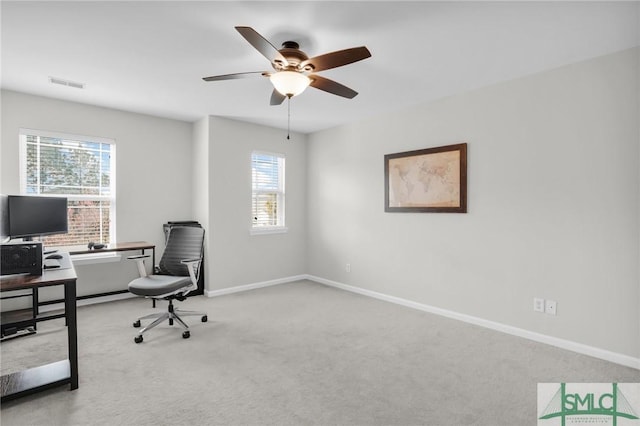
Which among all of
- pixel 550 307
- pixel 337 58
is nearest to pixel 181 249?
pixel 337 58

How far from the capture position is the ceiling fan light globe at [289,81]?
8.00 ft

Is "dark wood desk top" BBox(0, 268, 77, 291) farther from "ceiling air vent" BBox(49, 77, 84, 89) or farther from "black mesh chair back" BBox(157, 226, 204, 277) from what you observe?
Answer: "ceiling air vent" BBox(49, 77, 84, 89)

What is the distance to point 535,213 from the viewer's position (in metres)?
3.12

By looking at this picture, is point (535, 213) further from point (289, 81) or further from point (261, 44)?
point (261, 44)

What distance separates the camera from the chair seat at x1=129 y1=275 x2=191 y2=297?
304 cm

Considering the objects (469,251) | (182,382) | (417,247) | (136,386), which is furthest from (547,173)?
(136,386)

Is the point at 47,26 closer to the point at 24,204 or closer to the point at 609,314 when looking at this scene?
the point at 24,204

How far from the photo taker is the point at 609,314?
2.73 metres

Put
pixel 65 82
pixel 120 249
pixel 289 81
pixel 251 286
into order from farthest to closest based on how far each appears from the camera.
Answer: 1. pixel 251 286
2. pixel 120 249
3. pixel 65 82
4. pixel 289 81

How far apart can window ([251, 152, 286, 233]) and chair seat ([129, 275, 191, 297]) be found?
1.87 metres

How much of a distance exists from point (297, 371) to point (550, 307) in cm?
234

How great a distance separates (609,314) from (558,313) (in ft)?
1.16

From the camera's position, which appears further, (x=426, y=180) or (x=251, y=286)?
(x=251, y=286)

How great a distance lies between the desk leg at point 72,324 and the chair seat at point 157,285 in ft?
2.65
